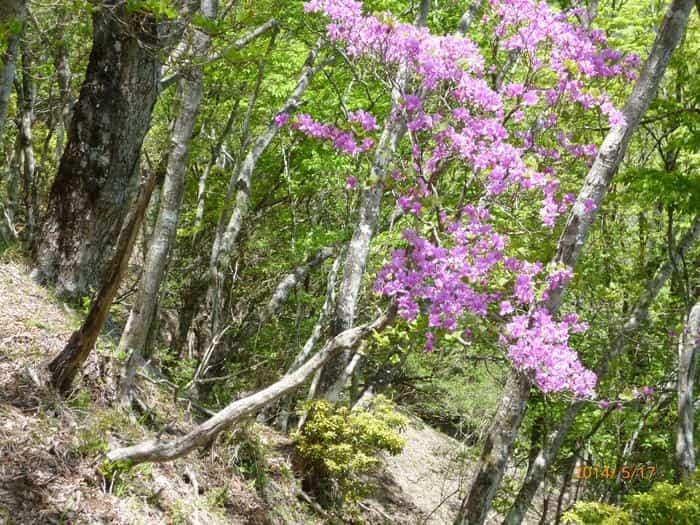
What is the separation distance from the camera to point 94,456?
14.3 ft

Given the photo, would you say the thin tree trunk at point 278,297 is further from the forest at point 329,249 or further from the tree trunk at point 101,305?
the tree trunk at point 101,305

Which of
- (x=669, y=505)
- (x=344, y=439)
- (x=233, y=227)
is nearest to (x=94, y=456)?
(x=344, y=439)

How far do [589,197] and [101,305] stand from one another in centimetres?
387

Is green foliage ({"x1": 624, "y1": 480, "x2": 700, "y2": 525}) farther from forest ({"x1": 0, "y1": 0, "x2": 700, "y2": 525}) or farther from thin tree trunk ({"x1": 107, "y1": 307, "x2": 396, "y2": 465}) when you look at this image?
thin tree trunk ({"x1": 107, "y1": 307, "x2": 396, "y2": 465})

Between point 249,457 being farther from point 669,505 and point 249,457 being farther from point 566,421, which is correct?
point 669,505

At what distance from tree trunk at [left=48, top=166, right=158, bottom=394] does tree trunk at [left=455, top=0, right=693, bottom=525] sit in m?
3.22

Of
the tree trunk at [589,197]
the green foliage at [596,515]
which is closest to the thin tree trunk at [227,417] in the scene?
the tree trunk at [589,197]

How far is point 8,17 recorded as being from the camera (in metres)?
3.63

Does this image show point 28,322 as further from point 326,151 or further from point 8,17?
point 326,151

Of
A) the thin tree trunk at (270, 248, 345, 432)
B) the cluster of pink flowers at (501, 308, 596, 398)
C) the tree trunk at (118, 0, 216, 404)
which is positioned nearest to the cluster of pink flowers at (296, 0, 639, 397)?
the cluster of pink flowers at (501, 308, 596, 398)

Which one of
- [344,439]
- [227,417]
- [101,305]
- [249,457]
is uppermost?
[101,305]

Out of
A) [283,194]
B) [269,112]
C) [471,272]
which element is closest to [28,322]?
[471,272]

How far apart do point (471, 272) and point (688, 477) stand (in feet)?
15.8

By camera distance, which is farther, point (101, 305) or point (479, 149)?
point (479, 149)
